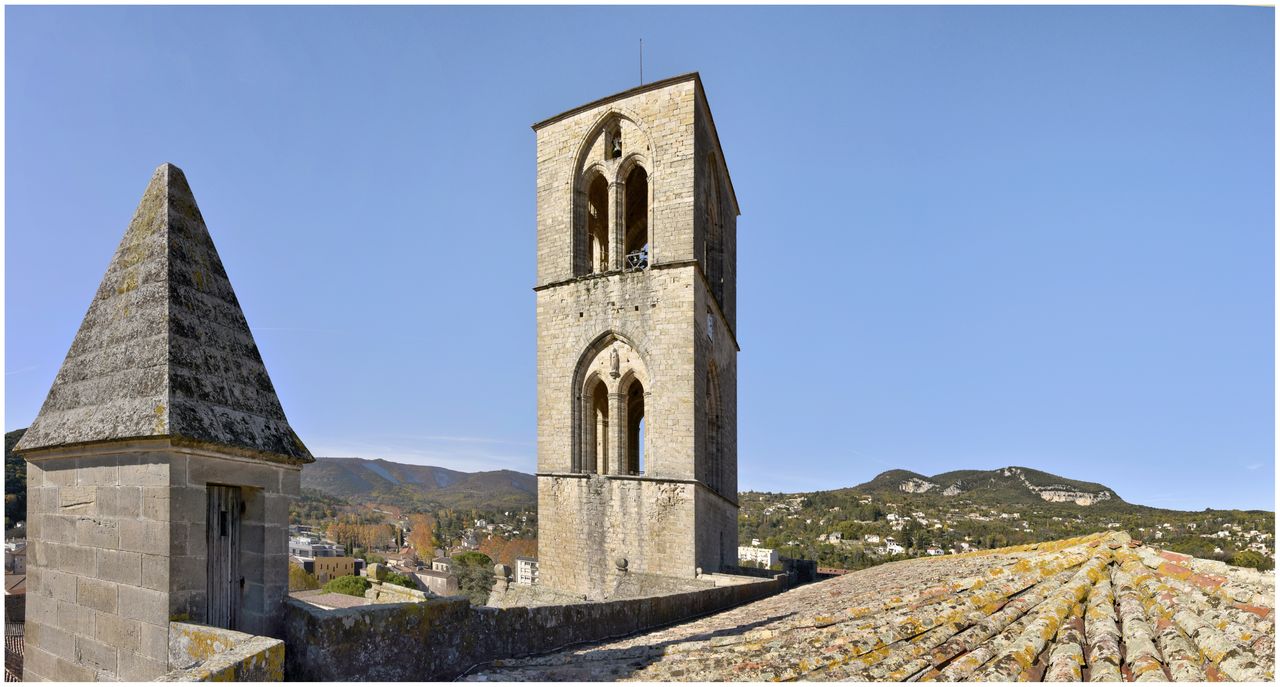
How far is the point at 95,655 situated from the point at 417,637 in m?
1.71

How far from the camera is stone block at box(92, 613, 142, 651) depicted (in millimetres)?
4105

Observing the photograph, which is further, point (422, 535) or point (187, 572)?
point (422, 535)

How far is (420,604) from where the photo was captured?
4.79 meters

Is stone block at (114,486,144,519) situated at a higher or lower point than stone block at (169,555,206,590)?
higher

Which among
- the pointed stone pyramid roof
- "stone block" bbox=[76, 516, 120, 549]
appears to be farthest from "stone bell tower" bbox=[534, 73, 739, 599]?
"stone block" bbox=[76, 516, 120, 549]

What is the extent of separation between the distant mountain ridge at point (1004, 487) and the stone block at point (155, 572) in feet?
186

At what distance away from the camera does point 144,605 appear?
4.07m

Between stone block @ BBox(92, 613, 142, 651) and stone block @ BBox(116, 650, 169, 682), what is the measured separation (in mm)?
51

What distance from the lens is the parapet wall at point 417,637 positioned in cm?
430

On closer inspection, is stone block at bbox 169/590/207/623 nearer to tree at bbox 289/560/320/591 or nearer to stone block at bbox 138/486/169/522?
stone block at bbox 138/486/169/522

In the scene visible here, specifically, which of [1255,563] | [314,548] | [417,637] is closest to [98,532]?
[417,637]

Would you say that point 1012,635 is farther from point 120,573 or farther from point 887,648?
point 120,573

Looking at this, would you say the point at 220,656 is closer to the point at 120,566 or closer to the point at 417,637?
the point at 120,566

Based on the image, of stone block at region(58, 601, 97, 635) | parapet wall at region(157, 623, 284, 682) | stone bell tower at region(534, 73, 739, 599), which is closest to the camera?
parapet wall at region(157, 623, 284, 682)
